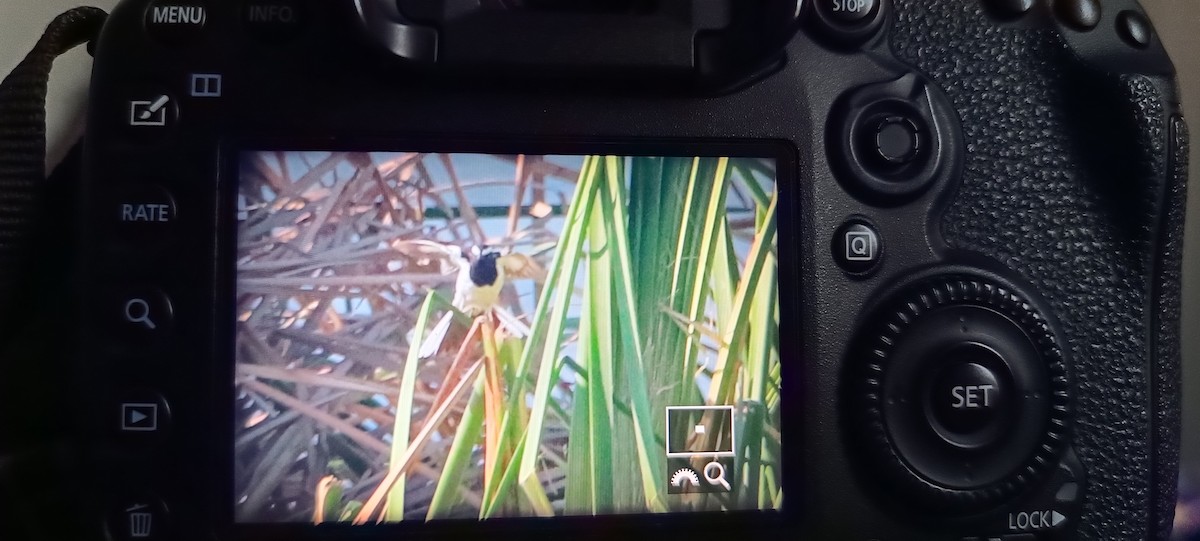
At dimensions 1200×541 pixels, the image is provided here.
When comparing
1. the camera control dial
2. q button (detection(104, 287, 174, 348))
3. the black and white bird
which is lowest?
the camera control dial

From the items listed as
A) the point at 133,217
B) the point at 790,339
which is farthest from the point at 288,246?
the point at 790,339

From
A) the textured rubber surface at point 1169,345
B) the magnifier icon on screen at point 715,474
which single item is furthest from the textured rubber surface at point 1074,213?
the magnifier icon on screen at point 715,474

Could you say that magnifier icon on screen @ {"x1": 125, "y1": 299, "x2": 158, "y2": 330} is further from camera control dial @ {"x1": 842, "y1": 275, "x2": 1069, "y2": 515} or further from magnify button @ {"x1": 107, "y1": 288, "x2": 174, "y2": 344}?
camera control dial @ {"x1": 842, "y1": 275, "x2": 1069, "y2": 515}

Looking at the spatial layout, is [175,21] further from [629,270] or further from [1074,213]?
[1074,213]

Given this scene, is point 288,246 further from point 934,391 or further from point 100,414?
point 934,391

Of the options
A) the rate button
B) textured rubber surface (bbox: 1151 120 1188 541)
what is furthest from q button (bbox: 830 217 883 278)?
the rate button

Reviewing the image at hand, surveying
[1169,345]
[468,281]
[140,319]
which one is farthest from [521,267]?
[1169,345]

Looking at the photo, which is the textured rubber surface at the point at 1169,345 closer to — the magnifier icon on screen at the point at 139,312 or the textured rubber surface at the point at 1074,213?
the textured rubber surface at the point at 1074,213
